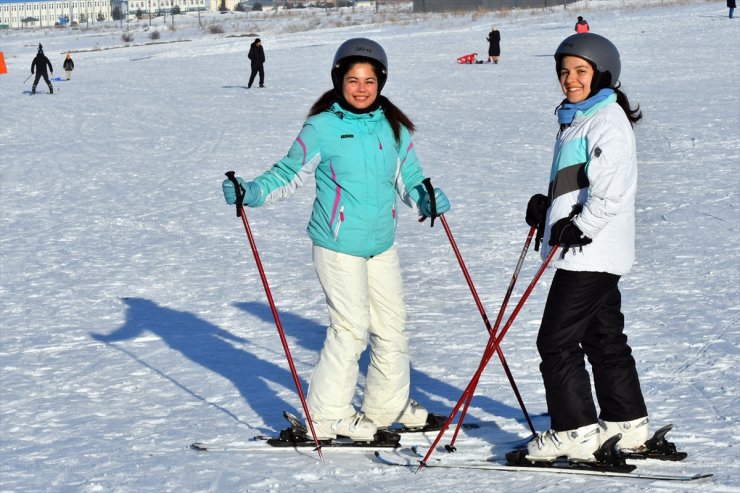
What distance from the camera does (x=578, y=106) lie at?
3.63 m

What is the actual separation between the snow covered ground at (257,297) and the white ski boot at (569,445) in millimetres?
87

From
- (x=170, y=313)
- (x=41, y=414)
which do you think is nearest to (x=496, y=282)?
(x=170, y=313)

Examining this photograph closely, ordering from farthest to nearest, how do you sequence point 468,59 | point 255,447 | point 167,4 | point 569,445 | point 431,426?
1. point 167,4
2. point 468,59
3. point 431,426
4. point 255,447
5. point 569,445

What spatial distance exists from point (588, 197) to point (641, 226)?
553cm

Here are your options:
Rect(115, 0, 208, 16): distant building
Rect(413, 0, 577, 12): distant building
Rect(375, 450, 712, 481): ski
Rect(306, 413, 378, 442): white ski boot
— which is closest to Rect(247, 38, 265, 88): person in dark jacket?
Rect(306, 413, 378, 442): white ski boot

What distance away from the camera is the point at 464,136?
15.0m

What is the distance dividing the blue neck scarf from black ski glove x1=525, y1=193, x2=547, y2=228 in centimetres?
28

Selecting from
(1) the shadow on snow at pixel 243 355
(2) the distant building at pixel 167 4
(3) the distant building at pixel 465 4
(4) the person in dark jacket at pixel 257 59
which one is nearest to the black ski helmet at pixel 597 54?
(1) the shadow on snow at pixel 243 355

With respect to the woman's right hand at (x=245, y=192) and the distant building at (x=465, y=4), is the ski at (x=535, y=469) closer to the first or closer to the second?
the woman's right hand at (x=245, y=192)

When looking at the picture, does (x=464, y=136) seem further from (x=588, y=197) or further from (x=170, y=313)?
(x=588, y=197)

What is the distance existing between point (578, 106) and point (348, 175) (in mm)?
889

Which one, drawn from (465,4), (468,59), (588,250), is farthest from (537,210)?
(465,4)

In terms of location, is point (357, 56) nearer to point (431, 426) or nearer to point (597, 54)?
point (597, 54)

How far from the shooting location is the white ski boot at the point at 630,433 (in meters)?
3.88
